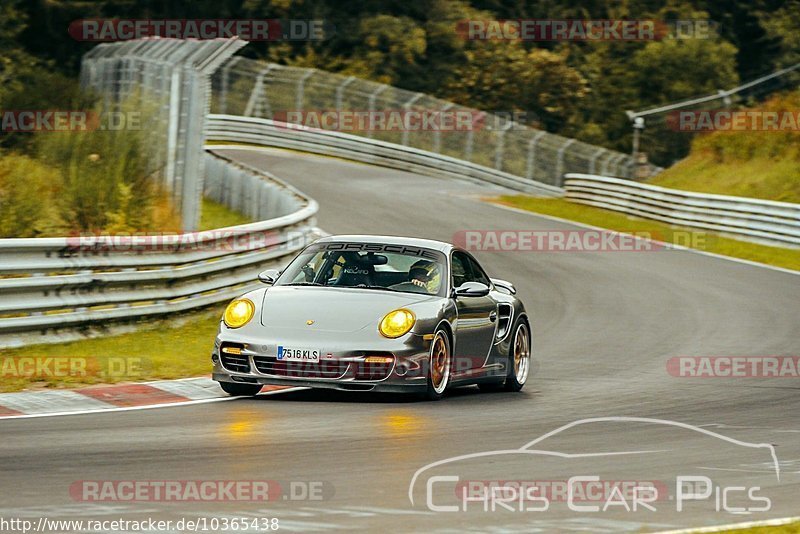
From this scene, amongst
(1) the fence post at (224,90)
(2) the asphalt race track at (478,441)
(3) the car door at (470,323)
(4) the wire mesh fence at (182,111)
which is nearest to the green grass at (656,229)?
(2) the asphalt race track at (478,441)

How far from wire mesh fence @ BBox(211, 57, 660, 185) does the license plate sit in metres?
35.1

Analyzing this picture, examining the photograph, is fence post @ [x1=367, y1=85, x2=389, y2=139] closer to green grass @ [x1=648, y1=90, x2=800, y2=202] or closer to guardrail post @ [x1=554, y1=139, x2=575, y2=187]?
guardrail post @ [x1=554, y1=139, x2=575, y2=187]

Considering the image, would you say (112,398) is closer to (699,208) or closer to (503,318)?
(503,318)

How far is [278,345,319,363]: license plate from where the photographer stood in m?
10.7

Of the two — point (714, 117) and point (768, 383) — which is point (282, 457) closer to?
point (768, 383)

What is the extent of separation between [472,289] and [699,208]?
2100 centimetres

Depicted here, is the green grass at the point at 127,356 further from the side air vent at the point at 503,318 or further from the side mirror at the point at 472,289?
the side air vent at the point at 503,318

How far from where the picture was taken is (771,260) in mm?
26250

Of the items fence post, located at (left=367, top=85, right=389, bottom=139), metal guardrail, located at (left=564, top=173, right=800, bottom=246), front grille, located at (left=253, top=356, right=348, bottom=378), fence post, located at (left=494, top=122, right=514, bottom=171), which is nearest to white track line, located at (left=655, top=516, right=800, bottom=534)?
front grille, located at (left=253, top=356, right=348, bottom=378)

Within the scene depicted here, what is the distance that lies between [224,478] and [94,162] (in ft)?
39.3

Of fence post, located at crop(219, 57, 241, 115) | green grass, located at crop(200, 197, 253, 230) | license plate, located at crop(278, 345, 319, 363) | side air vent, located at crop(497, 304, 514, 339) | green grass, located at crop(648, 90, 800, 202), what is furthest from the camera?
fence post, located at crop(219, 57, 241, 115)

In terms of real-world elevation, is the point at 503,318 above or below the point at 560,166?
above

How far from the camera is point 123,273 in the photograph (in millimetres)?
14281

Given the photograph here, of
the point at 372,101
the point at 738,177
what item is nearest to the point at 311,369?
the point at 738,177
